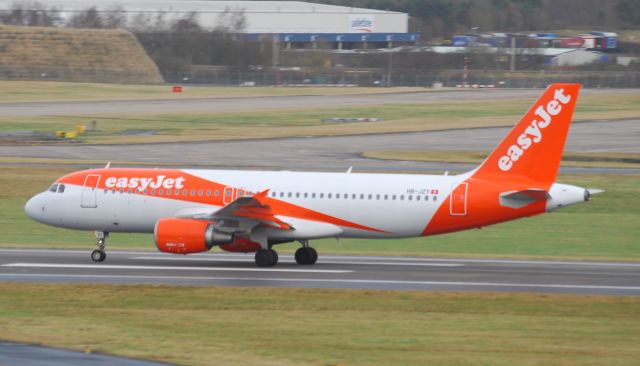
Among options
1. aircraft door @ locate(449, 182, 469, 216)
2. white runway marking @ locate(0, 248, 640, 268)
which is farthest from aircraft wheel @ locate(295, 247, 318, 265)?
aircraft door @ locate(449, 182, 469, 216)

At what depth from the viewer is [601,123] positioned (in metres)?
103

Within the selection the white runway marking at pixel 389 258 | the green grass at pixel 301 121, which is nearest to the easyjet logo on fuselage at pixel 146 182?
the white runway marking at pixel 389 258

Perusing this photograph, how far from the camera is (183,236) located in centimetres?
3522

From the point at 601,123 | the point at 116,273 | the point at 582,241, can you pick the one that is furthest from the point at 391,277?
the point at 601,123

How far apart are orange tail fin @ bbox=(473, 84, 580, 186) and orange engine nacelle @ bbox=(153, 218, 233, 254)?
31.5 ft

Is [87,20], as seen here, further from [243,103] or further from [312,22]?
[243,103]

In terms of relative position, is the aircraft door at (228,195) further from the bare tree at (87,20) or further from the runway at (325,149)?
the bare tree at (87,20)

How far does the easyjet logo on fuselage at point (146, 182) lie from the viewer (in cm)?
3756

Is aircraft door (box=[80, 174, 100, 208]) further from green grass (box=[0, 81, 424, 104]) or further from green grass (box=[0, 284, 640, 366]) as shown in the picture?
green grass (box=[0, 81, 424, 104])

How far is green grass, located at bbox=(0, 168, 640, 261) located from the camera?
4269 cm

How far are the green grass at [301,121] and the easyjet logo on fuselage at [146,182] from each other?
48.3 meters

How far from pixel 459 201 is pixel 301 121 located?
236 feet

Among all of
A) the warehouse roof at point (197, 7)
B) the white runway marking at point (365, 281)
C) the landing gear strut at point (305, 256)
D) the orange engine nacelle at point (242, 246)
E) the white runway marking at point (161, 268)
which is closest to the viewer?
the white runway marking at point (365, 281)

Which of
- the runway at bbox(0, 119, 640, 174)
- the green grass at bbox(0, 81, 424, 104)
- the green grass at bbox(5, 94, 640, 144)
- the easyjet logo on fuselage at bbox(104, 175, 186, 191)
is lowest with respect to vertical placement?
the green grass at bbox(0, 81, 424, 104)
